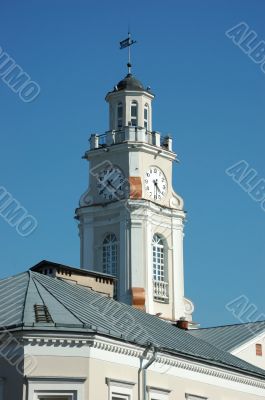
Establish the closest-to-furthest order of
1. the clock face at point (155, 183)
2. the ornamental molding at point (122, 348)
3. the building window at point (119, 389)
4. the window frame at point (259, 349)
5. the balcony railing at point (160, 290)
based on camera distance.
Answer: the ornamental molding at point (122, 348)
the building window at point (119, 389)
the window frame at point (259, 349)
the balcony railing at point (160, 290)
the clock face at point (155, 183)

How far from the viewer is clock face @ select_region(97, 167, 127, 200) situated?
6701 cm

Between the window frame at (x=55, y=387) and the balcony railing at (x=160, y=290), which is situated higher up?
the balcony railing at (x=160, y=290)

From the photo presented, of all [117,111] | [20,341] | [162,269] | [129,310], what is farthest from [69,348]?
[117,111]

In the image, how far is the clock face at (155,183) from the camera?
67.5 meters

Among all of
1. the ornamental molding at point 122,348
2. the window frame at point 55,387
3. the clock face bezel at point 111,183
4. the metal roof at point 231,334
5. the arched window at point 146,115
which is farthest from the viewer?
the arched window at point 146,115

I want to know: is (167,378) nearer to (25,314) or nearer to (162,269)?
(25,314)

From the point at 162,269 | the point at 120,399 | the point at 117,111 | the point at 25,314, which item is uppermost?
the point at 117,111

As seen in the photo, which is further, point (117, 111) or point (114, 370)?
point (117, 111)

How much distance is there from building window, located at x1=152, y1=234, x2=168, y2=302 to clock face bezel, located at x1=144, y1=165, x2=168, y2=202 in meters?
2.82

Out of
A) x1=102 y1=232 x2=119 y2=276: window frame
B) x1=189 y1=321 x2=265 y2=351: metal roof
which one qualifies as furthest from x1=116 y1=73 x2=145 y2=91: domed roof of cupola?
x1=189 y1=321 x2=265 y2=351: metal roof

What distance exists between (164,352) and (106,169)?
35440 millimetres

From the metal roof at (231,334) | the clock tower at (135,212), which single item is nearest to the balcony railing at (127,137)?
the clock tower at (135,212)

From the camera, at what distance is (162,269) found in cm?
6719

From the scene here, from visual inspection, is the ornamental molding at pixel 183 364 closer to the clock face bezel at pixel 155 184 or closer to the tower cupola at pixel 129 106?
the clock face bezel at pixel 155 184
